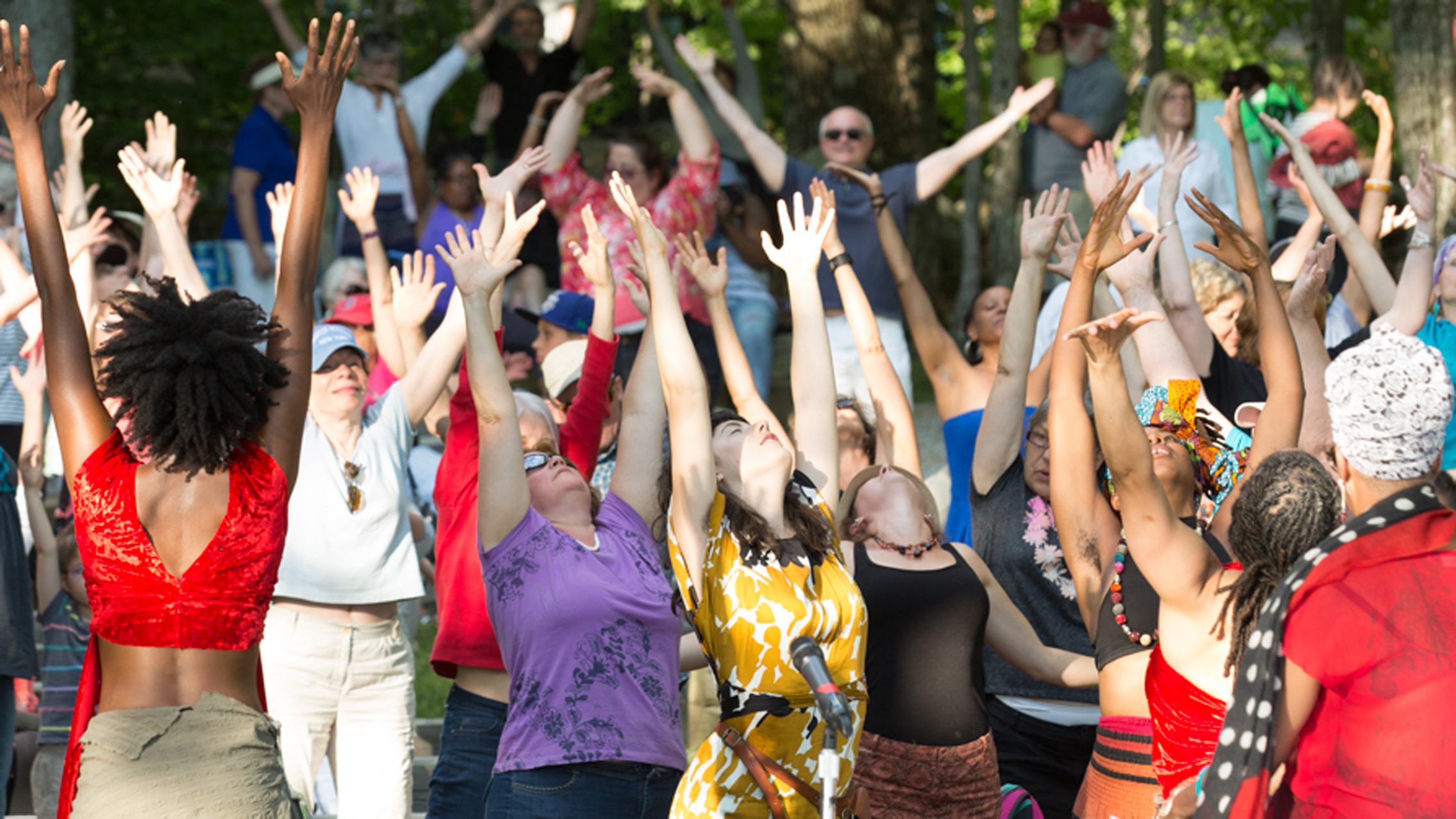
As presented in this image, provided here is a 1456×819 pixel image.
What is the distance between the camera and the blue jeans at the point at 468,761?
4996mm

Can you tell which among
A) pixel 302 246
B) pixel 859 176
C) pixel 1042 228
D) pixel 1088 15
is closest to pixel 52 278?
pixel 302 246

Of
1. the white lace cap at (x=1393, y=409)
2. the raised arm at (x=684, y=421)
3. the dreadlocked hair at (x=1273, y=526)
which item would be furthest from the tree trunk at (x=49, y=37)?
the white lace cap at (x=1393, y=409)

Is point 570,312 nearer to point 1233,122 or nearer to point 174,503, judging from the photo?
point 1233,122

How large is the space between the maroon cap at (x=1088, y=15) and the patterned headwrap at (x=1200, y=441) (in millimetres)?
5805

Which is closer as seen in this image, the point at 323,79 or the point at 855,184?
the point at 323,79

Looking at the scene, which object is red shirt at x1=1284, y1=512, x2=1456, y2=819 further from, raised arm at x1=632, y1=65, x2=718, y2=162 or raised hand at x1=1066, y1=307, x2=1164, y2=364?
raised arm at x1=632, y1=65, x2=718, y2=162

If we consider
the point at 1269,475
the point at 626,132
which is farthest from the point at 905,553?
the point at 626,132

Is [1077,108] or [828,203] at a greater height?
[1077,108]

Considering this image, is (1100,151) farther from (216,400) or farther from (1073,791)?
(216,400)

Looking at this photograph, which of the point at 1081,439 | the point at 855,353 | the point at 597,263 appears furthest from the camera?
the point at 855,353

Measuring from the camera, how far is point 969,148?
27.8ft

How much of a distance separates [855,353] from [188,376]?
4766mm

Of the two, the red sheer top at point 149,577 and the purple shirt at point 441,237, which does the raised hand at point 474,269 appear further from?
the purple shirt at point 441,237

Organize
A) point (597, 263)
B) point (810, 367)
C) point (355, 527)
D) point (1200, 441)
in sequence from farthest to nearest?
1. point (355, 527)
2. point (597, 263)
3. point (1200, 441)
4. point (810, 367)
